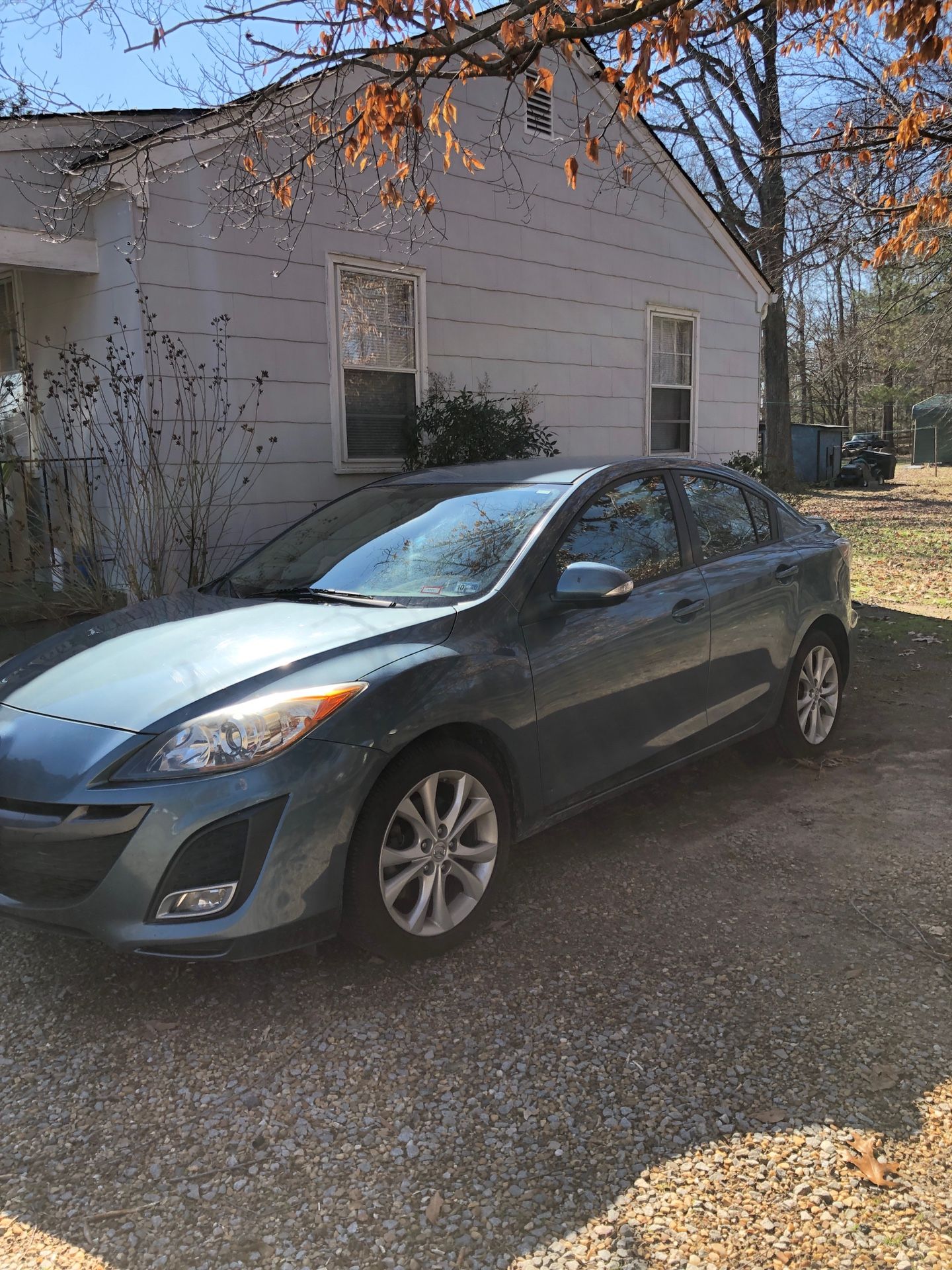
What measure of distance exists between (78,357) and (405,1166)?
601 cm

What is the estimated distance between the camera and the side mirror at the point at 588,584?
12.1 feet

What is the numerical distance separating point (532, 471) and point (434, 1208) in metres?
3.04

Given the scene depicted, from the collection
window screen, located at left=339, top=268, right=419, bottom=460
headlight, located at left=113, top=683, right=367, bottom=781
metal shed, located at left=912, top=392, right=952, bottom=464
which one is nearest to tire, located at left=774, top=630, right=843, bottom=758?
headlight, located at left=113, top=683, right=367, bottom=781

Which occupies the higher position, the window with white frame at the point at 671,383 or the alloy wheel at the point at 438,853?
the window with white frame at the point at 671,383

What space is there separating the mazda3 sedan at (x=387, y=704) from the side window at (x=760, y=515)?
9 cm

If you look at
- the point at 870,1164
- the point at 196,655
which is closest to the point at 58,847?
the point at 196,655

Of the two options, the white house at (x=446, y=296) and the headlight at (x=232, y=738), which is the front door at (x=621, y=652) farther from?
the white house at (x=446, y=296)

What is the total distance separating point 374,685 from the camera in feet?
10.3

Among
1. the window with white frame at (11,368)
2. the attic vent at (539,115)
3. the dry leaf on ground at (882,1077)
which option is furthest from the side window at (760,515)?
the attic vent at (539,115)

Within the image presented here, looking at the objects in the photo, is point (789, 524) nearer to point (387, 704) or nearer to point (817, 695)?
point (817, 695)

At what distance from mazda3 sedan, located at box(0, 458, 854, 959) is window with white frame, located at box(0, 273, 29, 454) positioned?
3.99 m

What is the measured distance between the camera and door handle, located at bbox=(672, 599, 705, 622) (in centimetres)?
429

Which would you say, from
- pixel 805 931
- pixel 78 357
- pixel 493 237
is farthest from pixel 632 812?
pixel 493 237

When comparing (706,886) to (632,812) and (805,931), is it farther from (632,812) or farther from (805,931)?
(632,812)
